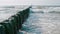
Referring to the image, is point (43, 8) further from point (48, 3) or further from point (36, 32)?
point (36, 32)

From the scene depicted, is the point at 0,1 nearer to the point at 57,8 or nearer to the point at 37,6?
the point at 37,6

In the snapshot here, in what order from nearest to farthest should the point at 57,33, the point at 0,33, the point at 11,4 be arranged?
1. the point at 0,33
2. the point at 57,33
3. the point at 11,4

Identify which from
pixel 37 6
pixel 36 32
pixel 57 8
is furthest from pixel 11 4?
pixel 36 32

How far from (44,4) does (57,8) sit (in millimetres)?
1121

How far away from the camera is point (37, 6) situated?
34.8 ft

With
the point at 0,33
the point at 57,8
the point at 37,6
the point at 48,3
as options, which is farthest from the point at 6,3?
the point at 0,33

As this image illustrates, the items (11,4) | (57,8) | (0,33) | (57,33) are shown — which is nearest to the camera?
(0,33)

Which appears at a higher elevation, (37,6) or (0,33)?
(0,33)

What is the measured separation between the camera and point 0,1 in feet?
37.0

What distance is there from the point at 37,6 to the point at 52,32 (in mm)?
6706

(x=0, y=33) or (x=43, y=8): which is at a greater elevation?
(x=0, y=33)

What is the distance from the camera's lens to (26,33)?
12.8 ft

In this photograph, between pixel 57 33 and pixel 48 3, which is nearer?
pixel 57 33

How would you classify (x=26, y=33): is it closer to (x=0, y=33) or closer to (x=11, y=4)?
(x=0, y=33)
